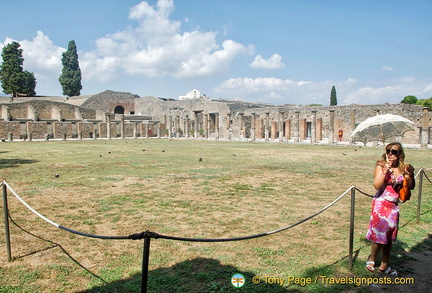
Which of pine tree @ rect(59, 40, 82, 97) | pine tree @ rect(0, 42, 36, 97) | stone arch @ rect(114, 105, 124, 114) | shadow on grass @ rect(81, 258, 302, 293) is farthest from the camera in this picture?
pine tree @ rect(59, 40, 82, 97)

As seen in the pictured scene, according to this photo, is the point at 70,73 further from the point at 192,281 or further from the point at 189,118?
the point at 192,281

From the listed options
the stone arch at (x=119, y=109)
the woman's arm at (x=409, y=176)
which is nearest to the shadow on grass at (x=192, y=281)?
the woman's arm at (x=409, y=176)

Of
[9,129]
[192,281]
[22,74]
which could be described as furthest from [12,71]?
[192,281]

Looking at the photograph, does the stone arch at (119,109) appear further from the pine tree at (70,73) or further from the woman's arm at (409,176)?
the woman's arm at (409,176)

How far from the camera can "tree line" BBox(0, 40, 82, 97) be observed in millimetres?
53000

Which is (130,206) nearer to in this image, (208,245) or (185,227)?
(185,227)

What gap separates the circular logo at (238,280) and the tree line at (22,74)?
6048cm

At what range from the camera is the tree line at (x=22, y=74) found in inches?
2087

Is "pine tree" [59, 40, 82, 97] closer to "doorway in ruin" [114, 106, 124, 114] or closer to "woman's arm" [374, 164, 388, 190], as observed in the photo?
"doorway in ruin" [114, 106, 124, 114]

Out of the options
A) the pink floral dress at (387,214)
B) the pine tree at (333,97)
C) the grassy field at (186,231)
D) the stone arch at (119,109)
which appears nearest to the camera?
the grassy field at (186,231)

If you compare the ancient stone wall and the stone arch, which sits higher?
the stone arch

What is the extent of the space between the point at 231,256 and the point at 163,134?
4757 cm

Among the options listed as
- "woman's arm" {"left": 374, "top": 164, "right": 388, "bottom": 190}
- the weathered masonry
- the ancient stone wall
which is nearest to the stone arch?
the weathered masonry

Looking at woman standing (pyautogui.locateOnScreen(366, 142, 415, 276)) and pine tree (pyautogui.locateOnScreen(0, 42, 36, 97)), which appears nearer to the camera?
woman standing (pyautogui.locateOnScreen(366, 142, 415, 276))
